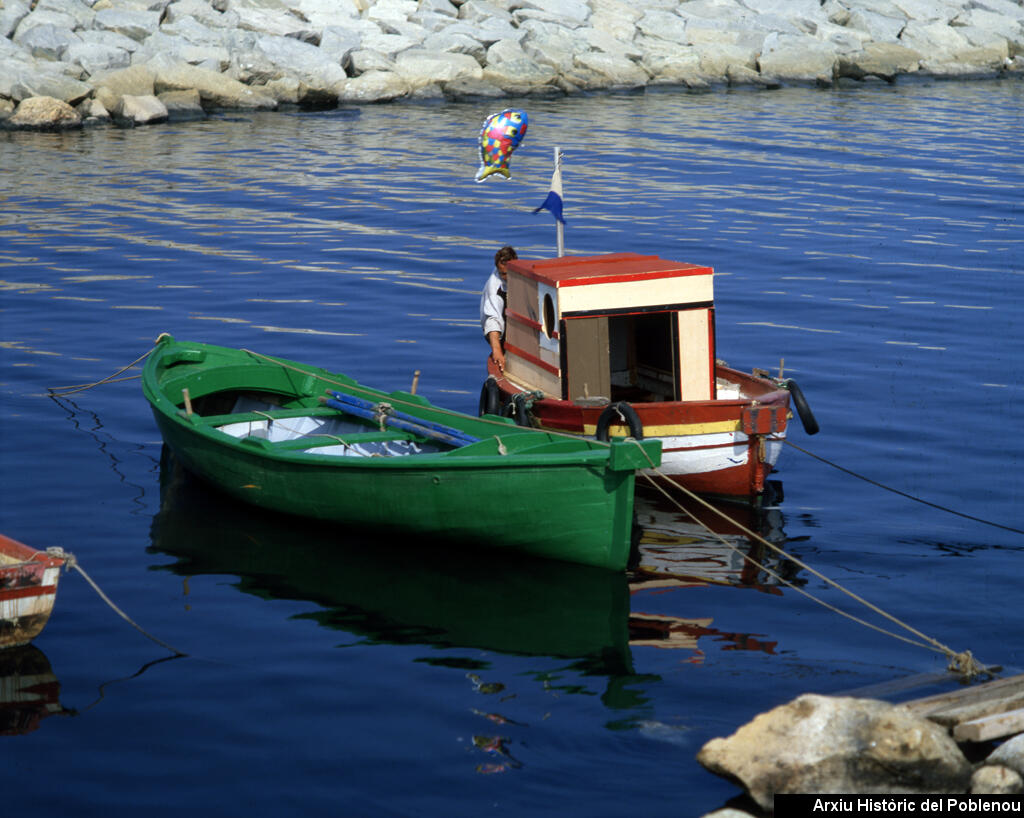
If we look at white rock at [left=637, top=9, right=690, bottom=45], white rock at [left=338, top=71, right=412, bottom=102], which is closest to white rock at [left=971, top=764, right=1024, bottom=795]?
white rock at [left=338, top=71, right=412, bottom=102]

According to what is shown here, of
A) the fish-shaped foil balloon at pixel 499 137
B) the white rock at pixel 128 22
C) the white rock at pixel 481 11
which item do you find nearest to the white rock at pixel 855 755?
the fish-shaped foil balloon at pixel 499 137

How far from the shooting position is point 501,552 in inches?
444

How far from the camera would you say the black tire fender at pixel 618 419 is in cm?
1188

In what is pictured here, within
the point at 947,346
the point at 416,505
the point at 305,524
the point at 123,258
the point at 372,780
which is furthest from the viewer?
the point at 123,258

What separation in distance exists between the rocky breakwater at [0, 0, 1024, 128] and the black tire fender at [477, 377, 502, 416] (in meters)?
29.3


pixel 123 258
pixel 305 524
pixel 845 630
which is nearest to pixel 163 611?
pixel 305 524

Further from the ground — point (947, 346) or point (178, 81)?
point (178, 81)

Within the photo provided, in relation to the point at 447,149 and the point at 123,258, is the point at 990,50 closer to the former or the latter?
the point at 447,149

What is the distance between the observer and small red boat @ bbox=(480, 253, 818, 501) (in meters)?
12.2

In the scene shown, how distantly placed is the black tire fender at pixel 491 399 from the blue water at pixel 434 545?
215 centimetres

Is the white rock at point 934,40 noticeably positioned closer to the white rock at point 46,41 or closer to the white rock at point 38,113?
the white rock at point 46,41

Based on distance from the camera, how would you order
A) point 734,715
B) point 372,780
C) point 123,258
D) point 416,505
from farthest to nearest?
point 123,258 → point 416,505 → point 734,715 → point 372,780

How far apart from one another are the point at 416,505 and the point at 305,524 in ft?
5.11

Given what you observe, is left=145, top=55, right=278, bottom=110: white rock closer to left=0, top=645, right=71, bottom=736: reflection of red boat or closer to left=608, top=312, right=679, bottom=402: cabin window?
left=608, top=312, right=679, bottom=402: cabin window
